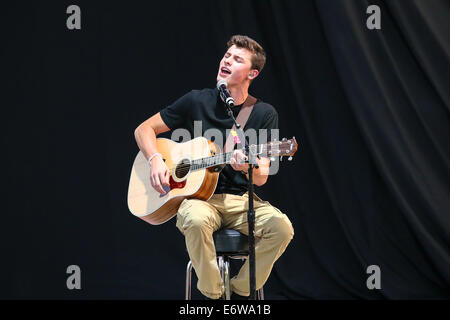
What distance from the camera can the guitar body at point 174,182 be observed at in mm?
2535

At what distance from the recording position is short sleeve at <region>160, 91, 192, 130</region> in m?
2.81

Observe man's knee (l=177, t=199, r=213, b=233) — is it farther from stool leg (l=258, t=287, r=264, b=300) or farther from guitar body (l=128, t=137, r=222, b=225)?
stool leg (l=258, t=287, r=264, b=300)

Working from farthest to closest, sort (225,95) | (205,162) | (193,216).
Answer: (205,162) → (193,216) → (225,95)

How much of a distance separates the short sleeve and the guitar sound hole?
0.94ft

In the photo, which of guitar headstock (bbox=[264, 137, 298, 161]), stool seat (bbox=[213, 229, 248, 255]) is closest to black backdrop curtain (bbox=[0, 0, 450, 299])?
stool seat (bbox=[213, 229, 248, 255])

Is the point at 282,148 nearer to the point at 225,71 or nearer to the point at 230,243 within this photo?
the point at 230,243

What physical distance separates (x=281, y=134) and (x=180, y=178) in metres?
1.25

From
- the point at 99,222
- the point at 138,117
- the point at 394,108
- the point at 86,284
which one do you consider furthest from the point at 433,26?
the point at 86,284

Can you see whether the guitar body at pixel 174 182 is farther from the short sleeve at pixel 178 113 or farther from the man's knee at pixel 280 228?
the man's knee at pixel 280 228

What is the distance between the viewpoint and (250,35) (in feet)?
12.1

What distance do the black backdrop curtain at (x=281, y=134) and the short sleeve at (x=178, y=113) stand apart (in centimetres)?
100

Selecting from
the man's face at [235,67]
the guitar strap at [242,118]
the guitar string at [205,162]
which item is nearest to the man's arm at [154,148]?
the guitar string at [205,162]

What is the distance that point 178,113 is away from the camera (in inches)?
112

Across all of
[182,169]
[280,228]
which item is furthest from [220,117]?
[280,228]
